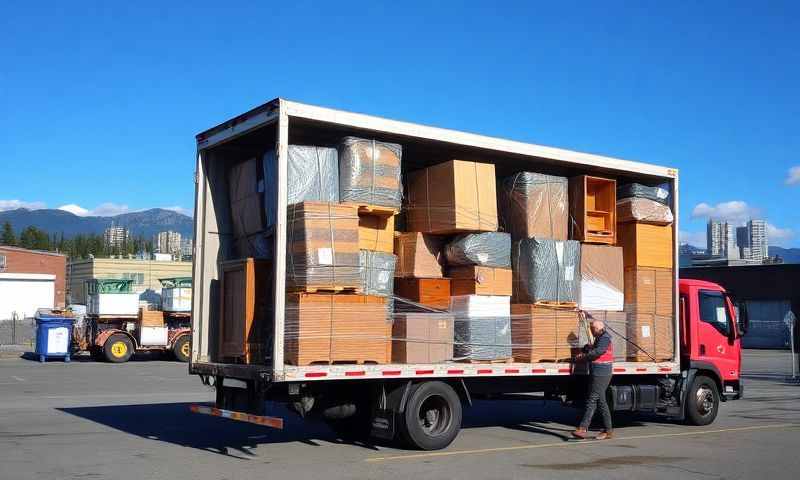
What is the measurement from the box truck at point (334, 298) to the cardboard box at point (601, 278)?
0.27 metres

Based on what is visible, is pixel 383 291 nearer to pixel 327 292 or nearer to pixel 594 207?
pixel 327 292

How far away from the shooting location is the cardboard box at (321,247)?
9508 millimetres

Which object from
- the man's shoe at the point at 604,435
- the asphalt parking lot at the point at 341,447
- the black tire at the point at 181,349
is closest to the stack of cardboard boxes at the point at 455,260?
the man's shoe at the point at 604,435

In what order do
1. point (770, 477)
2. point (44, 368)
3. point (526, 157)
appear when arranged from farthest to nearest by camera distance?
1. point (44, 368)
2. point (526, 157)
3. point (770, 477)

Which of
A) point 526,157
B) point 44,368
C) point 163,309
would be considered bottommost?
point 44,368

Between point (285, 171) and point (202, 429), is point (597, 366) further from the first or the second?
point (202, 429)

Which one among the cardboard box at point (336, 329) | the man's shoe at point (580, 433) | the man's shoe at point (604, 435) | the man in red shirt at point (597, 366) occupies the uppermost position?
the cardboard box at point (336, 329)

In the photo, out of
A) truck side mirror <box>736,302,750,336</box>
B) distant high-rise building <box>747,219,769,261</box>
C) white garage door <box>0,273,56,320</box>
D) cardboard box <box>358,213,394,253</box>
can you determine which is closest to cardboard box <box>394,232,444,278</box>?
cardboard box <box>358,213,394,253</box>

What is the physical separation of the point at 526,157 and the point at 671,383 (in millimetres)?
4583

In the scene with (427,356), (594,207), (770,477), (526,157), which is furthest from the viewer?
(594,207)

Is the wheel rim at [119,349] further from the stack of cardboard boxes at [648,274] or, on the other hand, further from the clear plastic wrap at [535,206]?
the stack of cardboard boxes at [648,274]

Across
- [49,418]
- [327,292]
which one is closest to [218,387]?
[327,292]

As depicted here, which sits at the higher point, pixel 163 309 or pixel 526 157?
pixel 526 157

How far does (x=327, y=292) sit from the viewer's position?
9695 mm
